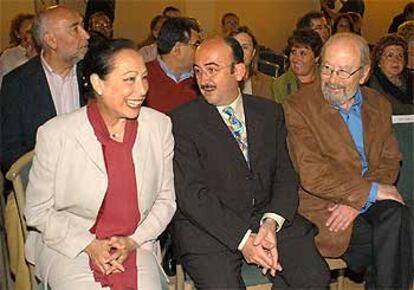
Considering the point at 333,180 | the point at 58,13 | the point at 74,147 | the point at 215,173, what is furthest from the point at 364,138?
the point at 58,13

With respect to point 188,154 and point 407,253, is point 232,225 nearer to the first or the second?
point 188,154

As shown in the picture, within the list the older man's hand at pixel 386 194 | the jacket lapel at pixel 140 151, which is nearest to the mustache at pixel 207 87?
the jacket lapel at pixel 140 151

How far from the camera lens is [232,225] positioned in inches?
104

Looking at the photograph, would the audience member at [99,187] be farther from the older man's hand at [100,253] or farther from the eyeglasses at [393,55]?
the eyeglasses at [393,55]

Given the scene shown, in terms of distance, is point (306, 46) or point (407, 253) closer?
point (407, 253)

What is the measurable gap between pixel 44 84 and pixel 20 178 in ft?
3.21

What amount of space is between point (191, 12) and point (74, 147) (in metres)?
6.63

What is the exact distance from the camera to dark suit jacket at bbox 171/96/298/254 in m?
2.66

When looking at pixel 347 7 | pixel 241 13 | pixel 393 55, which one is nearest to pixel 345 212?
pixel 393 55

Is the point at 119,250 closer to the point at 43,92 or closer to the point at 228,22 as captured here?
the point at 43,92

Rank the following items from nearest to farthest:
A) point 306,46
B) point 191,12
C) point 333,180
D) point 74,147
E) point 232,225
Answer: point 74,147, point 232,225, point 333,180, point 306,46, point 191,12

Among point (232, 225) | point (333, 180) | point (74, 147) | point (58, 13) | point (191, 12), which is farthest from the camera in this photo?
point (191, 12)

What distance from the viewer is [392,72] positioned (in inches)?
167

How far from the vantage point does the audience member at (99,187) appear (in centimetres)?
245
